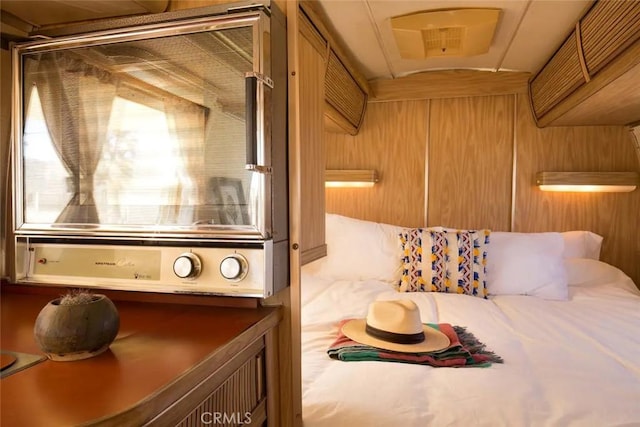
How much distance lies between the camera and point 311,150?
1.13 meters

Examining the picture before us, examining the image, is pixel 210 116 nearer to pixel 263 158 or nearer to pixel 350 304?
pixel 263 158

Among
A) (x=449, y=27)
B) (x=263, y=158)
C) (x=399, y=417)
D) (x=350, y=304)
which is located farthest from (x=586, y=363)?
(x=449, y=27)

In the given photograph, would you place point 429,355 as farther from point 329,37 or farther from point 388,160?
point 388,160

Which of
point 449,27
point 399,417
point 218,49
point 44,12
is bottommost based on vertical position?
point 399,417

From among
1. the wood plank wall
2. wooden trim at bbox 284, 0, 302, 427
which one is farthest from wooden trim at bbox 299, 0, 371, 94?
wooden trim at bbox 284, 0, 302, 427

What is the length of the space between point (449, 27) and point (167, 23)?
146 cm

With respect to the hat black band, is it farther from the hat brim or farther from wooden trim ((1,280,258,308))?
wooden trim ((1,280,258,308))

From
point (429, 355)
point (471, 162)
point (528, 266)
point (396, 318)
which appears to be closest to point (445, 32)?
point (471, 162)

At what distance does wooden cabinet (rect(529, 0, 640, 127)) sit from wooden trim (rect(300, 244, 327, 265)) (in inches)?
51.8

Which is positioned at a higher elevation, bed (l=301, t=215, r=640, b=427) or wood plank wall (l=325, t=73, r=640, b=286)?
wood plank wall (l=325, t=73, r=640, b=286)

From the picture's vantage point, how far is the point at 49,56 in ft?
3.20

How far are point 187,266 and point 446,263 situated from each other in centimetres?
172

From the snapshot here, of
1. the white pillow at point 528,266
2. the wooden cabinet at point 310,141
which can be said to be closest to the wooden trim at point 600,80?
the white pillow at point 528,266

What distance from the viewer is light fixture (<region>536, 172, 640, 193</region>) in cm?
248
